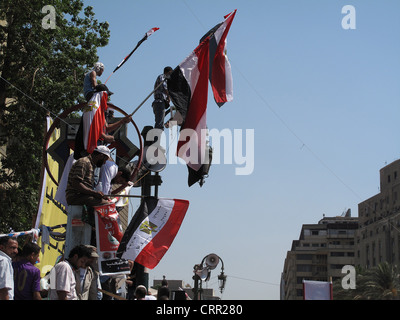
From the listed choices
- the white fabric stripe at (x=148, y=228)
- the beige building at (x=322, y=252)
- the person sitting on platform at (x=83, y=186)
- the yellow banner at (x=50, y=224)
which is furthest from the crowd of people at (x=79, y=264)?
the beige building at (x=322, y=252)

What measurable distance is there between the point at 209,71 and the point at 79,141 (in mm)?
3202

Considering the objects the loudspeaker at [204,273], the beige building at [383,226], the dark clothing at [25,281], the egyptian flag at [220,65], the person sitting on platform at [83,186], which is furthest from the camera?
the beige building at [383,226]

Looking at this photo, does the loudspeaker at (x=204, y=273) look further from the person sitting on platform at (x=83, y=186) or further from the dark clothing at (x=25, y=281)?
the dark clothing at (x=25, y=281)

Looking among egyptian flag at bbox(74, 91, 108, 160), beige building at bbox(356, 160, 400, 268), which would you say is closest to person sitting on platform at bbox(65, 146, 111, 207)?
egyptian flag at bbox(74, 91, 108, 160)

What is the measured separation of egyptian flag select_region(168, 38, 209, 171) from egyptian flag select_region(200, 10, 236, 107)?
0.25 meters

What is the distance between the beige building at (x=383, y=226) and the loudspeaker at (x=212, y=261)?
8965 centimetres

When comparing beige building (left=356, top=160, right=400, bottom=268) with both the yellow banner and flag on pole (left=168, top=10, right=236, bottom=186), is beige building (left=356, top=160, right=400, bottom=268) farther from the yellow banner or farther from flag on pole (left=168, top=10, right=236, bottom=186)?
flag on pole (left=168, top=10, right=236, bottom=186)

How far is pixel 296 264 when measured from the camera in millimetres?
150375

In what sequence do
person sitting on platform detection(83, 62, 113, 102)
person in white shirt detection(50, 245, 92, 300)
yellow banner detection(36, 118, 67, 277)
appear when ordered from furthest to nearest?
yellow banner detection(36, 118, 67, 277)
person sitting on platform detection(83, 62, 113, 102)
person in white shirt detection(50, 245, 92, 300)

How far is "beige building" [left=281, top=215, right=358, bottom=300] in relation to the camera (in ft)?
473

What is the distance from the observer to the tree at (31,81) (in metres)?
24.5

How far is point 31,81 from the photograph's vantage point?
25.2 m
